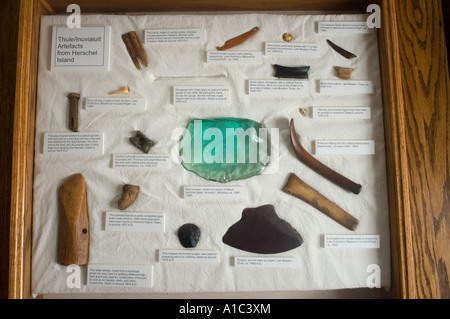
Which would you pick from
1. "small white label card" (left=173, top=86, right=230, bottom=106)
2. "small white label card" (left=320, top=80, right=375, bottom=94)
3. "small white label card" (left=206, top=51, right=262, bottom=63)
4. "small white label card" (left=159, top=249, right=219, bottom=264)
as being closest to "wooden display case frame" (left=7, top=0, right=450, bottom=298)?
"small white label card" (left=320, top=80, right=375, bottom=94)

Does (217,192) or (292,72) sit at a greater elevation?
(292,72)

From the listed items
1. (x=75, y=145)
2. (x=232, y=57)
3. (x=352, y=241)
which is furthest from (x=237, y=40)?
(x=352, y=241)

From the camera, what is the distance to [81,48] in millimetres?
959

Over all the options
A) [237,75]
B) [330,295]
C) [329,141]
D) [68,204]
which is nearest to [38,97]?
[68,204]

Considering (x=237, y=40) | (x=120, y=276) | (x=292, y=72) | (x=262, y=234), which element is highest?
(x=237, y=40)

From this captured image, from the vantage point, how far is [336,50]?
3.17 feet

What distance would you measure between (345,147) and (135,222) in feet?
2.06

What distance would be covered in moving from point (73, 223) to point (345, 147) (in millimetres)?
784

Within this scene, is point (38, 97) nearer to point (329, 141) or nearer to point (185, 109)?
point (185, 109)

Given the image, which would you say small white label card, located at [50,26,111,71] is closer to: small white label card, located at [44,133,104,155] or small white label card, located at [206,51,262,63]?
small white label card, located at [44,133,104,155]

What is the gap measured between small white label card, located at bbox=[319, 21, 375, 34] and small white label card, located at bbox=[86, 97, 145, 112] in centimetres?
57

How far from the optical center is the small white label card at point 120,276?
892 mm

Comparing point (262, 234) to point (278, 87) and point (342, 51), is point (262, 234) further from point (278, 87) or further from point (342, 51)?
point (342, 51)

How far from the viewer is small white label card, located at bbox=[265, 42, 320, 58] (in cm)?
96
